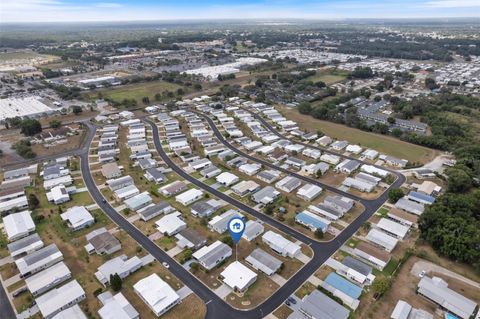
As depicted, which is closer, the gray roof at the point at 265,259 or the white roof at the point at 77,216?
the gray roof at the point at 265,259

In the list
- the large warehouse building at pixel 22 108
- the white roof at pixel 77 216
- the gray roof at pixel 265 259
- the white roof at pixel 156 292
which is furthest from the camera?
the large warehouse building at pixel 22 108

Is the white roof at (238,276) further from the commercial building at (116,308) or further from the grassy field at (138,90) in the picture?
the grassy field at (138,90)

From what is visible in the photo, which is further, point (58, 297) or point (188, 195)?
point (188, 195)

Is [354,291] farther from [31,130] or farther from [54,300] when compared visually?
[31,130]

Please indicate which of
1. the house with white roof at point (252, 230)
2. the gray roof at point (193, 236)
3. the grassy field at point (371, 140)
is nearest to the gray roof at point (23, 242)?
the gray roof at point (193, 236)

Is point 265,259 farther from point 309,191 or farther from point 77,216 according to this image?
point 77,216

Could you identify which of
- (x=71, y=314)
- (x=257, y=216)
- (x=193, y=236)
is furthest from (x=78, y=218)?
(x=257, y=216)

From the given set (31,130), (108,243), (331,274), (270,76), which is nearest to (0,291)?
(108,243)

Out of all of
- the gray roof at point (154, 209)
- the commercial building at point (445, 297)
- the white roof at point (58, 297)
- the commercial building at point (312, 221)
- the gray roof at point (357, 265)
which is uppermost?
the gray roof at point (154, 209)
